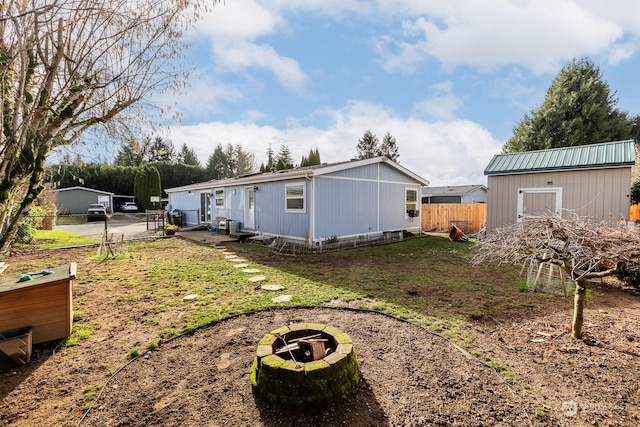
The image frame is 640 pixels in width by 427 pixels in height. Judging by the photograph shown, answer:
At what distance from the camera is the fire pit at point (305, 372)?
2.17 meters

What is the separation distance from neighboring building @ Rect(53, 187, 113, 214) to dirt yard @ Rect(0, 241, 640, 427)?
3117 cm

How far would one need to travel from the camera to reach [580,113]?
65.6ft

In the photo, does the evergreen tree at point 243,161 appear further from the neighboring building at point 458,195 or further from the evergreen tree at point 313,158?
the neighboring building at point 458,195

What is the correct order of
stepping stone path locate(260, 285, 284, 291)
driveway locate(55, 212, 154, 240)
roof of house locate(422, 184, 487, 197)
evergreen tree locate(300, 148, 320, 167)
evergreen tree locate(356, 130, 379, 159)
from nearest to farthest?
stepping stone path locate(260, 285, 284, 291)
driveway locate(55, 212, 154, 240)
roof of house locate(422, 184, 487, 197)
evergreen tree locate(300, 148, 320, 167)
evergreen tree locate(356, 130, 379, 159)

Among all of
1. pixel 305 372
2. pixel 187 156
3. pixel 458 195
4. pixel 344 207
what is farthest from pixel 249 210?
pixel 187 156

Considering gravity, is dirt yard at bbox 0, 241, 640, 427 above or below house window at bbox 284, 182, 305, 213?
below

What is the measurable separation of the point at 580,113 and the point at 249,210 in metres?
23.2

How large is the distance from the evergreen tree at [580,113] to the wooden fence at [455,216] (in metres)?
10.2

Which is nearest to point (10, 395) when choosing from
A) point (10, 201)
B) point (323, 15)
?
point (10, 201)

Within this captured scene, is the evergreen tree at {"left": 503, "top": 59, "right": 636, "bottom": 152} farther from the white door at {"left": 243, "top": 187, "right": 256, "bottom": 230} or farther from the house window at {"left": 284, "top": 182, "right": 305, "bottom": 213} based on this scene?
the white door at {"left": 243, "top": 187, "right": 256, "bottom": 230}

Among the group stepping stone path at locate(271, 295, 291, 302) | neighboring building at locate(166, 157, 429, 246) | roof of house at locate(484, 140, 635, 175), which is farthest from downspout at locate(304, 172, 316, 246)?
roof of house at locate(484, 140, 635, 175)

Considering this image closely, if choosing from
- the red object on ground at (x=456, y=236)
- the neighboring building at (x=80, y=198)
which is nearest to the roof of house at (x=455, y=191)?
the red object on ground at (x=456, y=236)

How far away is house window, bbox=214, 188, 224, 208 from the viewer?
46.9 ft

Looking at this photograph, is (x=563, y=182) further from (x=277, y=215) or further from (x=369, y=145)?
(x=369, y=145)
